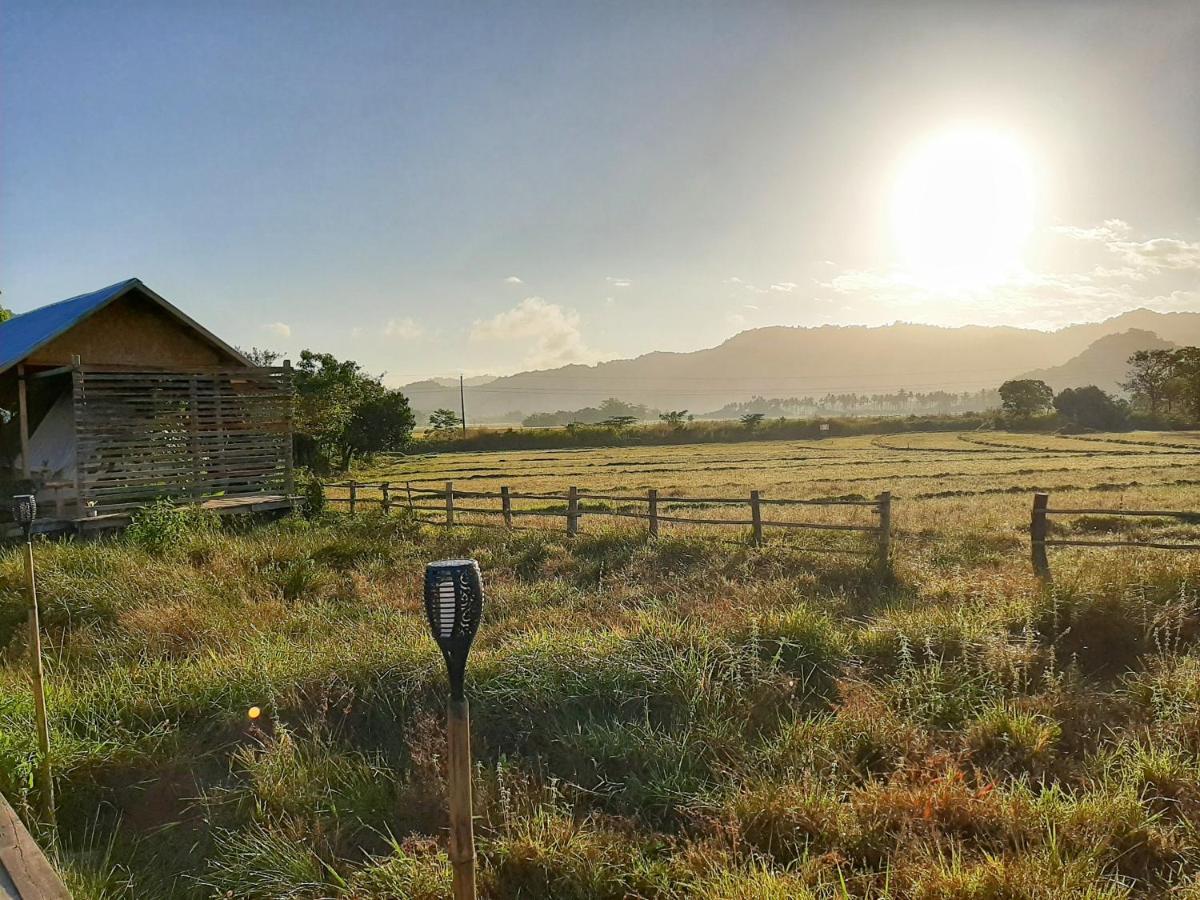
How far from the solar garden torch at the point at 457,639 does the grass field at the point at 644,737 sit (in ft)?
4.53

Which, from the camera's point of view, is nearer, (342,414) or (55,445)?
Answer: (55,445)

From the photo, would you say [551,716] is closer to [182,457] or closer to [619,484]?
[182,457]

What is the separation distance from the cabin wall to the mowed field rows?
20.4ft

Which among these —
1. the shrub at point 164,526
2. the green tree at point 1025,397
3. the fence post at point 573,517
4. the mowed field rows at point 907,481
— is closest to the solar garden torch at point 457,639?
the mowed field rows at point 907,481

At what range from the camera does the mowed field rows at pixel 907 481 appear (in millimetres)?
14602

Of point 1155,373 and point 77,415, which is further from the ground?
point 1155,373

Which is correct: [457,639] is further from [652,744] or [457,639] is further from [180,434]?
[180,434]

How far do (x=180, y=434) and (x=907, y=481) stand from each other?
79.6 feet

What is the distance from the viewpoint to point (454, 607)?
7.34 feet

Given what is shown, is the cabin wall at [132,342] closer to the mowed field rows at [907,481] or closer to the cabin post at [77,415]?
the cabin post at [77,415]

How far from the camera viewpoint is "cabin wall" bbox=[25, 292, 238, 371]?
1405cm

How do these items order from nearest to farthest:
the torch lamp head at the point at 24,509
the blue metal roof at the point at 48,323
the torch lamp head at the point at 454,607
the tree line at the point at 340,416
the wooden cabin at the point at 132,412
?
the torch lamp head at the point at 454,607, the torch lamp head at the point at 24,509, the blue metal roof at the point at 48,323, the wooden cabin at the point at 132,412, the tree line at the point at 340,416

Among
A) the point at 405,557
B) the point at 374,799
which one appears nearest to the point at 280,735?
the point at 374,799

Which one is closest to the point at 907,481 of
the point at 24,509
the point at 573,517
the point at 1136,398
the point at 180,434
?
the point at 573,517
